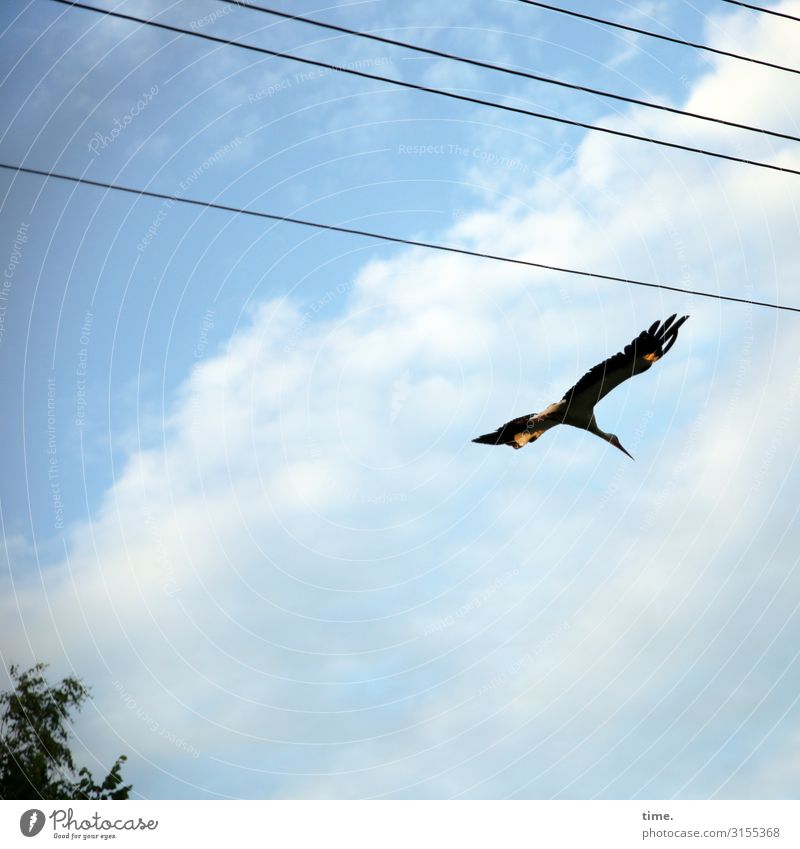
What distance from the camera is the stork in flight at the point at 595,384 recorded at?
19281 mm

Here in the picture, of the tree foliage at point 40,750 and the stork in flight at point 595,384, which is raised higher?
the stork in flight at point 595,384

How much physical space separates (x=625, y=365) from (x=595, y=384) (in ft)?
2.25

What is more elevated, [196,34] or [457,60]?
[457,60]

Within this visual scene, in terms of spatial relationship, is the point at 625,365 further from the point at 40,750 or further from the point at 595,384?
the point at 40,750

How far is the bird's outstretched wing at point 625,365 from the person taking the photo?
64.7 ft

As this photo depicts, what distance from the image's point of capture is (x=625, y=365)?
2008cm

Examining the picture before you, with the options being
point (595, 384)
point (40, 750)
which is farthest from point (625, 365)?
point (40, 750)

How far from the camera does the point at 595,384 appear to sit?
19938mm

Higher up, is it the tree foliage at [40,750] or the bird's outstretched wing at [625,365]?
the bird's outstretched wing at [625,365]

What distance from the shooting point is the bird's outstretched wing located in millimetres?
19734

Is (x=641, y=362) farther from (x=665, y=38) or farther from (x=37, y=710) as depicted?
(x=37, y=710)

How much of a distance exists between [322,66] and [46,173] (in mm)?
3740
